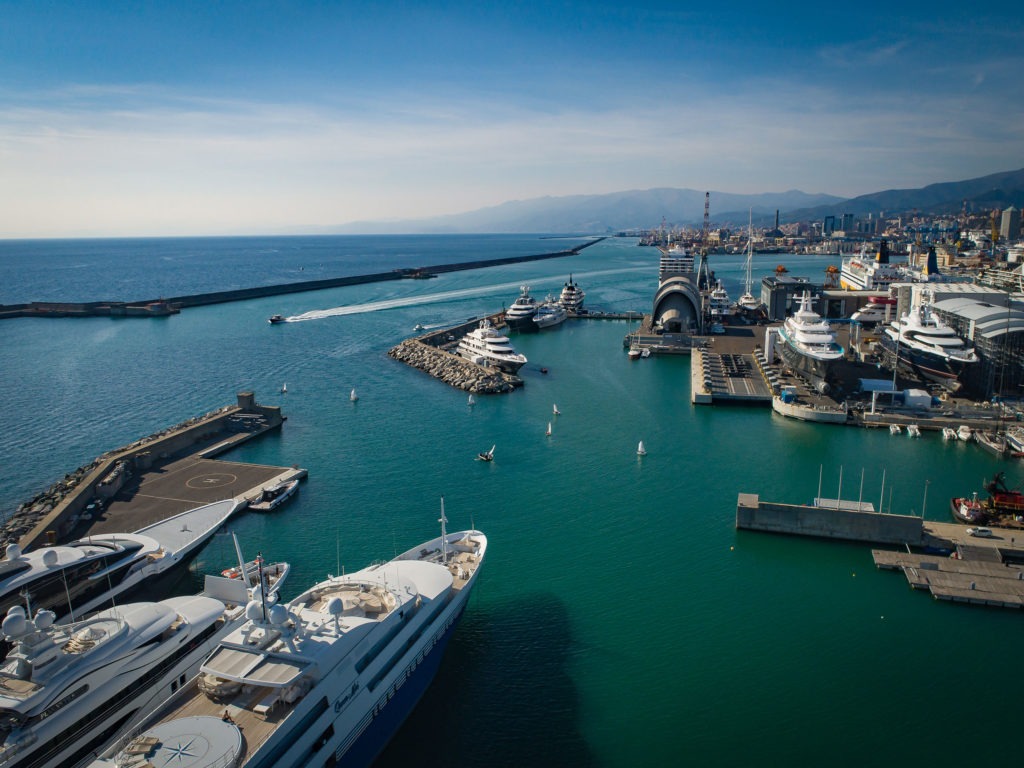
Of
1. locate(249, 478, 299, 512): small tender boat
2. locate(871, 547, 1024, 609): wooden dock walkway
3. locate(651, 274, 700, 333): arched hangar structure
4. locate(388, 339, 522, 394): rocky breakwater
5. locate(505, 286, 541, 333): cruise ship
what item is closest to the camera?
locate(871, 547, 1024, 609): wooden dock walkway

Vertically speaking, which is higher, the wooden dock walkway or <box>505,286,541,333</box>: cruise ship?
<box>505,286,541,333</box>: cruise ship

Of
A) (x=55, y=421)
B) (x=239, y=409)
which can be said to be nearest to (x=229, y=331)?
(x=55, y=421)

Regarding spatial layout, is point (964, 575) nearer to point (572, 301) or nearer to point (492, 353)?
point (492, 353)

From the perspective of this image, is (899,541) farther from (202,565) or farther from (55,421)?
(55,421)

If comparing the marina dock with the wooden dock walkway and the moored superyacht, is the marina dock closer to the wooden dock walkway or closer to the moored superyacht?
the wooden dock walkway

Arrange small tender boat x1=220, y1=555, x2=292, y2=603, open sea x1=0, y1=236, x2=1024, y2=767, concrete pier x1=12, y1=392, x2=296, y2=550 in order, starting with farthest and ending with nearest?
1. concrete pier x1=12, y1=392, x2=296, y2=550
2. small tender boat x1=220, y1=555, x2=292, y2=603
3. open sea x1=0, y1=236, x2=1024, y2=767

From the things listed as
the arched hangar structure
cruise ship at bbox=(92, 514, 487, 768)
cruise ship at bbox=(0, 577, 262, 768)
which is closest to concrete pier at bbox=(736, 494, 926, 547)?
cruise ship at bbox=(92, 514, 487, 768)

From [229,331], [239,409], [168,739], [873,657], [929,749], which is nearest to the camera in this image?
[168,739]
